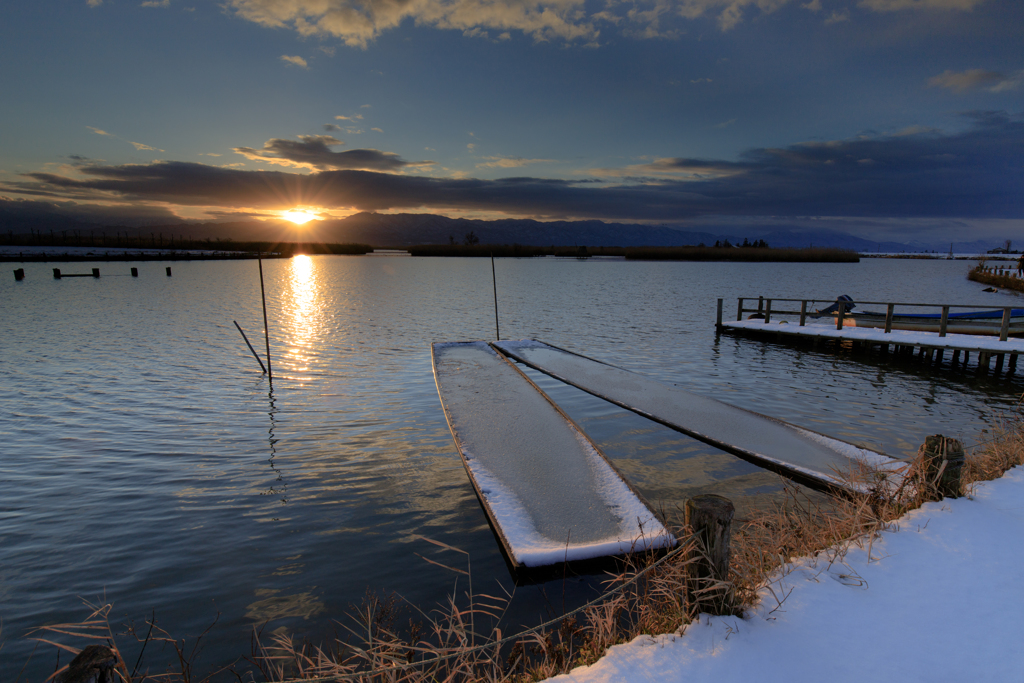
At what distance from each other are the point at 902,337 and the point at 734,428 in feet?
41.3

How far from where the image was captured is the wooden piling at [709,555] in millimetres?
3363

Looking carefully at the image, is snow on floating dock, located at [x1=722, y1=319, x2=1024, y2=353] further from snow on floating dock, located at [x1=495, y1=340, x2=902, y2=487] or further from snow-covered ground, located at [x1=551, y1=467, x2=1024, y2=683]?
snow-covered ground, located at [x1=551, y1=467, x2=1024, y2=683]

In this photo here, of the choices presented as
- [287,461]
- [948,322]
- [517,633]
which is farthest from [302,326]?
[948,322]

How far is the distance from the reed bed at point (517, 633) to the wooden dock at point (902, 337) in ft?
41.9

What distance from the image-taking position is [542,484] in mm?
6273

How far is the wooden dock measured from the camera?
14.9 m

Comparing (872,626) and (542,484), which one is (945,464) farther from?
(542,484)

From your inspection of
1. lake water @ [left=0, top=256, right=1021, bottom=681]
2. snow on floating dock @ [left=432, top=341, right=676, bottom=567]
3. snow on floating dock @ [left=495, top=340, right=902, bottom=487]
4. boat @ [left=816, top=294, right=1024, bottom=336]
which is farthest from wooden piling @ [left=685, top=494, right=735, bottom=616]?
boat @ [left=816, top=294, right=1024, bottom=336]

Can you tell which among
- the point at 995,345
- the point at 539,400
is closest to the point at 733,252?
the point at 995,345

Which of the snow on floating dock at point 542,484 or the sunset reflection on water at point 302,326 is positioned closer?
the snow on floating dock at point 542,484

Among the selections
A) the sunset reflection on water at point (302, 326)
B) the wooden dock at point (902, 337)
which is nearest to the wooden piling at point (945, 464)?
the wooden dock at point (902, 337)

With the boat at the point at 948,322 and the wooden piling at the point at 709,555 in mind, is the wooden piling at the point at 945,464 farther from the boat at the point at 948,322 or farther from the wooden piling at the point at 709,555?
the boat at the point at 948,322

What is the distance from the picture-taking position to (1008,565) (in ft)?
13.2

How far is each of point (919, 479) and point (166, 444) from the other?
11.5 metres
